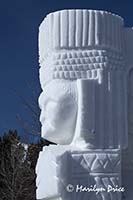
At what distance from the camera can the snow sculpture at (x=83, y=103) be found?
481 centimetres

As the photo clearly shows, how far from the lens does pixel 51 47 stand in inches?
204

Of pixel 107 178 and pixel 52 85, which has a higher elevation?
pixel 52 85

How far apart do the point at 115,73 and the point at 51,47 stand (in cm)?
68

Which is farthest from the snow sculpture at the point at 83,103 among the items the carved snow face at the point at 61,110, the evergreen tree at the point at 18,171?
the evergreen tree at the point at 18,171

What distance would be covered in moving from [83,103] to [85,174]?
661mm

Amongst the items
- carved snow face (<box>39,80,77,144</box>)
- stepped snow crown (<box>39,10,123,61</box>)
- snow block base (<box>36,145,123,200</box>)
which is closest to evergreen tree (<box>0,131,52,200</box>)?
carved snow face (<box>39,80,77,144</box>)

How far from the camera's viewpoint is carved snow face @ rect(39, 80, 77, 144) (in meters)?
5.05

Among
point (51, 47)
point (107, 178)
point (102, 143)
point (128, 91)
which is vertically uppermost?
point (51, 47)

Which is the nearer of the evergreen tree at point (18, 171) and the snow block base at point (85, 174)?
the snow block base at point (85, 174)

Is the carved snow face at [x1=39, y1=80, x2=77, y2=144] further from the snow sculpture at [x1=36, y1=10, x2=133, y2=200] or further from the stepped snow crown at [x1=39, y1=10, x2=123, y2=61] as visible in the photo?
the stepped snow crown at [x1=39, y1=10, x2=123, y2=61]

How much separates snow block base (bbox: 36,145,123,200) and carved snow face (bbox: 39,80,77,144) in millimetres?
252

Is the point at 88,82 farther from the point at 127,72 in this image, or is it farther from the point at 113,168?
the point at 113,168

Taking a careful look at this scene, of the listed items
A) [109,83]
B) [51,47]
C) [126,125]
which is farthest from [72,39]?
[126,125]

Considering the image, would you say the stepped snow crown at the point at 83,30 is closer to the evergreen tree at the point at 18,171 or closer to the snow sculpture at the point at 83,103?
the snow sculpture at the point at 83,103
